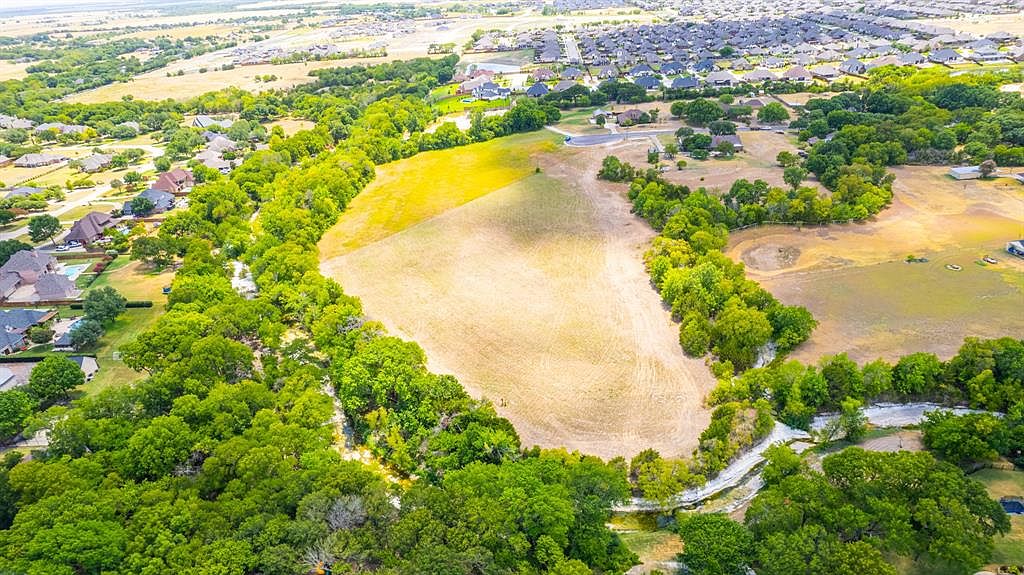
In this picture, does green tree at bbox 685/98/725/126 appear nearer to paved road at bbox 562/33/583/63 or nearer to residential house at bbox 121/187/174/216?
paved road at bbox 562/33/583/63

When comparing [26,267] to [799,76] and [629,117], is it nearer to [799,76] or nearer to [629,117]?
[629,117]

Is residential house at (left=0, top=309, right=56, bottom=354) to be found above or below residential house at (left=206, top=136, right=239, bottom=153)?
below

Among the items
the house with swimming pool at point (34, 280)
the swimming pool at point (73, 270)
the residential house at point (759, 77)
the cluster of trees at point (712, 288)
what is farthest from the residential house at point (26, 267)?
the residential house at point (759, 77)

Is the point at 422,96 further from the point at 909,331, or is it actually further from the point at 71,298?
the point at 909,331

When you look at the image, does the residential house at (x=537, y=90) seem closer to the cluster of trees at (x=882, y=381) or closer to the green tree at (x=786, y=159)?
the green tree at (x=786, y=159)

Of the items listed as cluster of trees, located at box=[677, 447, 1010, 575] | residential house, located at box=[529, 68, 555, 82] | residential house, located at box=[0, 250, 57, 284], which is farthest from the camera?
residential house, located at box=[529, 68, 555, 82]

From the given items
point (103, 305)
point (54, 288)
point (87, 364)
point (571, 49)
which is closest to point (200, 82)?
point (571, 49)

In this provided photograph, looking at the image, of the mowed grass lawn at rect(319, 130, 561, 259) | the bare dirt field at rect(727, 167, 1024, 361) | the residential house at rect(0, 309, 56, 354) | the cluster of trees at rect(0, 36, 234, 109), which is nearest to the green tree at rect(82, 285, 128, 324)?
the residential house at rect(0, 309, 56, 354)
